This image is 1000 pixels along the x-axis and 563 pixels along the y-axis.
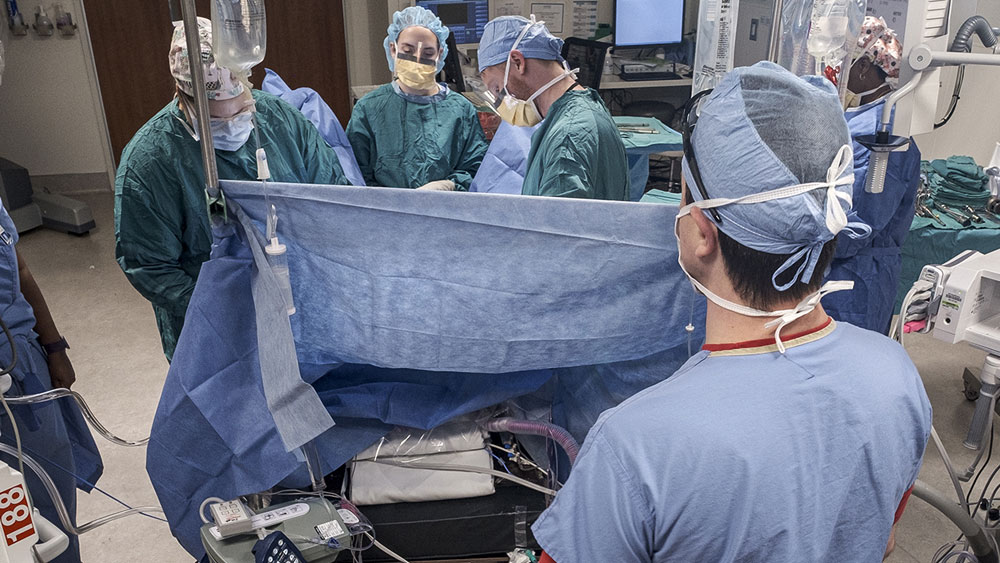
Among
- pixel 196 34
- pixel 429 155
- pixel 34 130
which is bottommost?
pixel 34 130

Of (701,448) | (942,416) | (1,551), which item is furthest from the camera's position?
(942,416)

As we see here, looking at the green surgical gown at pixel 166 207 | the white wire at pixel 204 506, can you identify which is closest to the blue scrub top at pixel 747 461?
the white wire at pixel 204 506

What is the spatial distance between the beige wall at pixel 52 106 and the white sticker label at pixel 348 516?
14.9ft

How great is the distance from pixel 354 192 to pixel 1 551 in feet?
2.41

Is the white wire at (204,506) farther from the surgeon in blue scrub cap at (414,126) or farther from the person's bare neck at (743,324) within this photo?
the surgeon in blue scrub cap at (414,126)

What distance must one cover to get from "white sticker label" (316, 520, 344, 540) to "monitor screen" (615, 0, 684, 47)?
396 cm

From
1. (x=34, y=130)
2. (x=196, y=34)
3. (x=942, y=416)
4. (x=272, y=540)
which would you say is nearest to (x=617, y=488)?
(x=272, y=540)

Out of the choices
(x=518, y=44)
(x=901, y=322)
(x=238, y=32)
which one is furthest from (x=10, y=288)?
(x=901, y=322)

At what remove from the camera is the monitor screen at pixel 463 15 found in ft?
14.4

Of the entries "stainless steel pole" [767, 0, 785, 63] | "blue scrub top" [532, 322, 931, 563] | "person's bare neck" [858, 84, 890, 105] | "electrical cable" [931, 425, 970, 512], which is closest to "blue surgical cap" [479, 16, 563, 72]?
"stainless steel pole" [767, 0, 785, 63]

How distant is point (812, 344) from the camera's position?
0.94 m

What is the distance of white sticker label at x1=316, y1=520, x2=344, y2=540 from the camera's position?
1260 mm

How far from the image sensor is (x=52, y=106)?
4957 mm

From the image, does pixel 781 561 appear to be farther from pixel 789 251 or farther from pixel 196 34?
pixel 196 34
